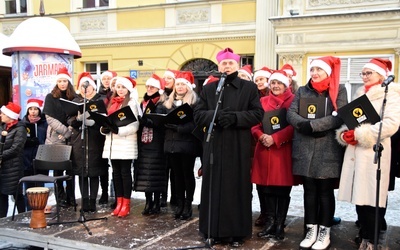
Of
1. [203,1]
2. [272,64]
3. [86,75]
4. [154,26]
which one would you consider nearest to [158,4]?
[154,26]

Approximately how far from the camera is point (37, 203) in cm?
484

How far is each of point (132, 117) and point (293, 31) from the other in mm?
7360

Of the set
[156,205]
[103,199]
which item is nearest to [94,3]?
[103,199]

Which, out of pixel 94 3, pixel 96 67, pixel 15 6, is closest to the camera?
pixel 94 3

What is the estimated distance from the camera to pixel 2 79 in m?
12.1

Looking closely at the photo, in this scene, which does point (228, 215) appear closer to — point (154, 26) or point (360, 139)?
point (360, 139)

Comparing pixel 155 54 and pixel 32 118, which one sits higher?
pixel 155 54

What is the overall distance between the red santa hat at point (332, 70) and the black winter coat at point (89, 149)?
2941mm

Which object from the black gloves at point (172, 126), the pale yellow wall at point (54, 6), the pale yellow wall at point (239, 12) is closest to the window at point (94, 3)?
the pale yellow wall at point (54, 6)

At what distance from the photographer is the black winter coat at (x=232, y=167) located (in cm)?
414

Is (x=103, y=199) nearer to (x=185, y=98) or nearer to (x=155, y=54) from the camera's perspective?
(x=185, y=98)

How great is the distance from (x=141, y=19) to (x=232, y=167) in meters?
9.98

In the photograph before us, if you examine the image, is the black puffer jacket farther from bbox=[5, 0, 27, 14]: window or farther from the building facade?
bbox=[5, 0, 27, 14]: window

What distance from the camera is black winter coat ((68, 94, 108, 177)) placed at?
546cm
